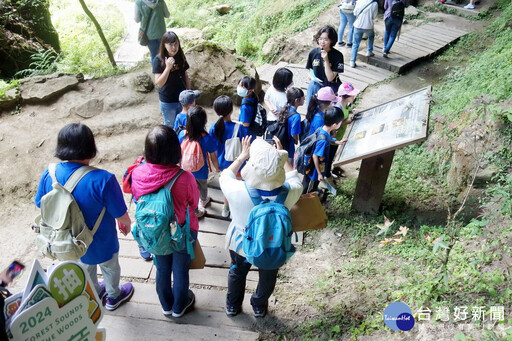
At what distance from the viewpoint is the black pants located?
3.09 meters

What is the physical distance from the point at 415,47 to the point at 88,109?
7.78 m

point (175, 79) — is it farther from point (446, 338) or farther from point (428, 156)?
point (446, 338)

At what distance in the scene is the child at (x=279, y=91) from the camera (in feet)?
15.4

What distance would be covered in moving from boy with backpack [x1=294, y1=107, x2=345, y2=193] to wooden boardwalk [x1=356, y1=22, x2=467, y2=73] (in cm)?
504

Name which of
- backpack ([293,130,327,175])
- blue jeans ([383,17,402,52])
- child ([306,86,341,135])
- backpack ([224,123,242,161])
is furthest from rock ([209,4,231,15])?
backpack ([224,123,242,161])

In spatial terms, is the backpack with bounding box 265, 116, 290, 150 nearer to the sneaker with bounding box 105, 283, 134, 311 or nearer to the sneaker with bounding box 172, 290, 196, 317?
the sneaker with bounding box 172, 290, 196, 317

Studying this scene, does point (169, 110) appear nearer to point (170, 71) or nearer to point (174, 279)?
point (170, 71)

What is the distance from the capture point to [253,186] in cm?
268

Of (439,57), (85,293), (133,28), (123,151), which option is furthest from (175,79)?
(133,28)

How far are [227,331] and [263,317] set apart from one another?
0.42m

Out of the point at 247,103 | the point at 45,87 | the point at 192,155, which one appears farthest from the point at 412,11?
the point at 192,155

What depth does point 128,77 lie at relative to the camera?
775cm

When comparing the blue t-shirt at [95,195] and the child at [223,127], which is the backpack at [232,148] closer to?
the child at [223,127]

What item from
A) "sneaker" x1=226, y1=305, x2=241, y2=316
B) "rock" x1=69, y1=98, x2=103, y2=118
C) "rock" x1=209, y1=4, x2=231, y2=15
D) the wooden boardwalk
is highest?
the wooden boardwalk
